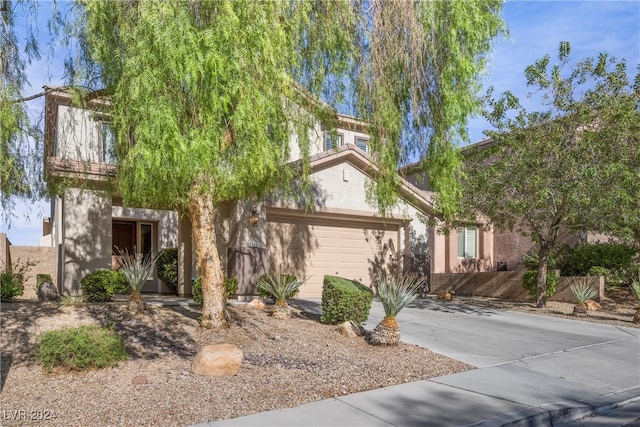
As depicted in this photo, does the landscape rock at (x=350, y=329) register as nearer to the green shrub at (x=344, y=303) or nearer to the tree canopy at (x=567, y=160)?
the green shrub at (x=344, y=303)

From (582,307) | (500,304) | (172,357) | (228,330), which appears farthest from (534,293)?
(172,357)

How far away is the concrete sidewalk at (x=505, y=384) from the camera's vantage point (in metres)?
6.29

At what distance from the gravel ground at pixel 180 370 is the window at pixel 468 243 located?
1146 cm

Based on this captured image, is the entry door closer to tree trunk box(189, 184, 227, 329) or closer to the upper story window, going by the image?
the upper story window

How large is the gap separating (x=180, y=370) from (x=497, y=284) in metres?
13.2

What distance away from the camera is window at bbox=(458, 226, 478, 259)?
21781 millimetres

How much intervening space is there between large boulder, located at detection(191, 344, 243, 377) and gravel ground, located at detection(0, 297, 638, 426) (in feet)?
0.42

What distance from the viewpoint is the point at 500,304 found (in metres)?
16.3

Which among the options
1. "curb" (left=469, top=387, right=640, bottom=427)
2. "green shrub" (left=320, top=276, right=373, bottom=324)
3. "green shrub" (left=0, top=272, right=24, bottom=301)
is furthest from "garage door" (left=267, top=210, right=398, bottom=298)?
"curb" (left=469, top=387, right=640, bottom=427)

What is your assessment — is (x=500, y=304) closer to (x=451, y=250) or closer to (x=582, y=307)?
(x=582, y=307)

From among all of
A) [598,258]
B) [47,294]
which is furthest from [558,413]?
[598,258]

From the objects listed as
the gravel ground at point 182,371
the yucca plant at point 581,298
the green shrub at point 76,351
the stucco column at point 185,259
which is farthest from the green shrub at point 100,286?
the yucca plant at point 581,298

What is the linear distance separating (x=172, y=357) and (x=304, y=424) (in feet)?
10.2

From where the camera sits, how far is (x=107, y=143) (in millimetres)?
10258
